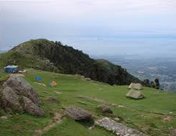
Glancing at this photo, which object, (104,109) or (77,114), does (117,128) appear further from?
(104,109)

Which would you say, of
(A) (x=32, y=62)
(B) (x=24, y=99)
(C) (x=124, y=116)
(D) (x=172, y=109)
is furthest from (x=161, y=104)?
(A) (x=32, y=62)

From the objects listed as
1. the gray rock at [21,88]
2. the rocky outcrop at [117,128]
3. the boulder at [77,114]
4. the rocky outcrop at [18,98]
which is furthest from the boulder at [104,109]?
the gray rock at [21,88]

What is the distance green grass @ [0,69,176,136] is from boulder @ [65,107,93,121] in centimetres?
99

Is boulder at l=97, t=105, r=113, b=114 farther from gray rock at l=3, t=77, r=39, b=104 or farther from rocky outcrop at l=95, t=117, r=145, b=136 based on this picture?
gray rock at l=3, t=77, r=39, b=104

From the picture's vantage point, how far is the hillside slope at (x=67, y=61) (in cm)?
12314

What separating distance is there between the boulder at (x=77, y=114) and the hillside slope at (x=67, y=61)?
65042 mm

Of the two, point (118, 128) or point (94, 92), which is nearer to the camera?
point (118, 128)

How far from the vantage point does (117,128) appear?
46156 mm

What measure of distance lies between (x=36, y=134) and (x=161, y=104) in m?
27.2

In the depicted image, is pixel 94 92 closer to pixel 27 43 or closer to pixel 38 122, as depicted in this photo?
pixel 38 122

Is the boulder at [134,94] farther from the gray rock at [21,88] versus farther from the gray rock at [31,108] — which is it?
the gray rock at [31,108]

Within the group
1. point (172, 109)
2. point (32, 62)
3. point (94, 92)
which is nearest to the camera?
point (172, 109)

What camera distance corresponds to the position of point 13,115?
41.6m

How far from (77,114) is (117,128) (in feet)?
14.4
